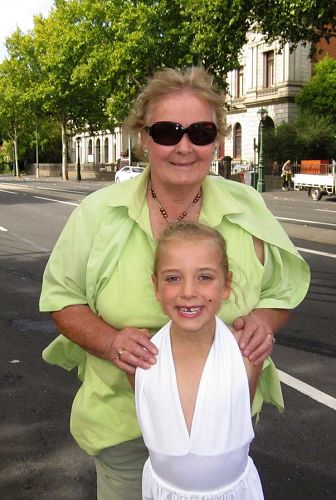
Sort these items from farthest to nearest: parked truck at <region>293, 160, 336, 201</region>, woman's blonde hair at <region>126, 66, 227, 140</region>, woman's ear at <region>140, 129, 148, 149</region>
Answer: parked truck at <region>293, 160, 336, 201</region>
woman's ear at <region>140, 129, 148, 149</region>
woman's blonde hair at <region>126, 66, 227, 140</region>

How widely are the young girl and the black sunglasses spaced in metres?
0.37

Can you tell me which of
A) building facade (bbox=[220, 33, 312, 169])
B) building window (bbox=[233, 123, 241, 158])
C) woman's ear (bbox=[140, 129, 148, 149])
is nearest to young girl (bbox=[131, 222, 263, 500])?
woman's ear (bbox=[140, 129, 148, 149])

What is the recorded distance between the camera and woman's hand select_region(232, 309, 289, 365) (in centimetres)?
185

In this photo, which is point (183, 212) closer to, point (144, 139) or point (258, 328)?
point (144, 139)

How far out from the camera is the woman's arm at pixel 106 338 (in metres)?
1.84

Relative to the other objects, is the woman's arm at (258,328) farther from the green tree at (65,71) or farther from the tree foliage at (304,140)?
the green tree at (65,71)

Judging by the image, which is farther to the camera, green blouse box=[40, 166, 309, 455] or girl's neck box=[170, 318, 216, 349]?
→ green blouse box=[40, 166, 309, 455]

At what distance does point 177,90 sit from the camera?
2004 millimetres

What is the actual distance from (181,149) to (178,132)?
57 mm

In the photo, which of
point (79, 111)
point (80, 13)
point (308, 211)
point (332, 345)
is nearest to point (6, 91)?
point (79, 111)

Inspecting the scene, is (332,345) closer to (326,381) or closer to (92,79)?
(326,381)

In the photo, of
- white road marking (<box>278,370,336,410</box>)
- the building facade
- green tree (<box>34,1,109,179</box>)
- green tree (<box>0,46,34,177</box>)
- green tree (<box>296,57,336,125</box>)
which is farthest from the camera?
green tree (<box>0,46,34,177</box>)

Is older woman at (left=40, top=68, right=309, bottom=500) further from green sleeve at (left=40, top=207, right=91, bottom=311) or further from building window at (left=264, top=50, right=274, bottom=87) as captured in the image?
building window at (left=264, top=50, right=274, bottom=87)

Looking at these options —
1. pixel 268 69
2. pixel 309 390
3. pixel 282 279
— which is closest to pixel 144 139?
pixel 282 279
